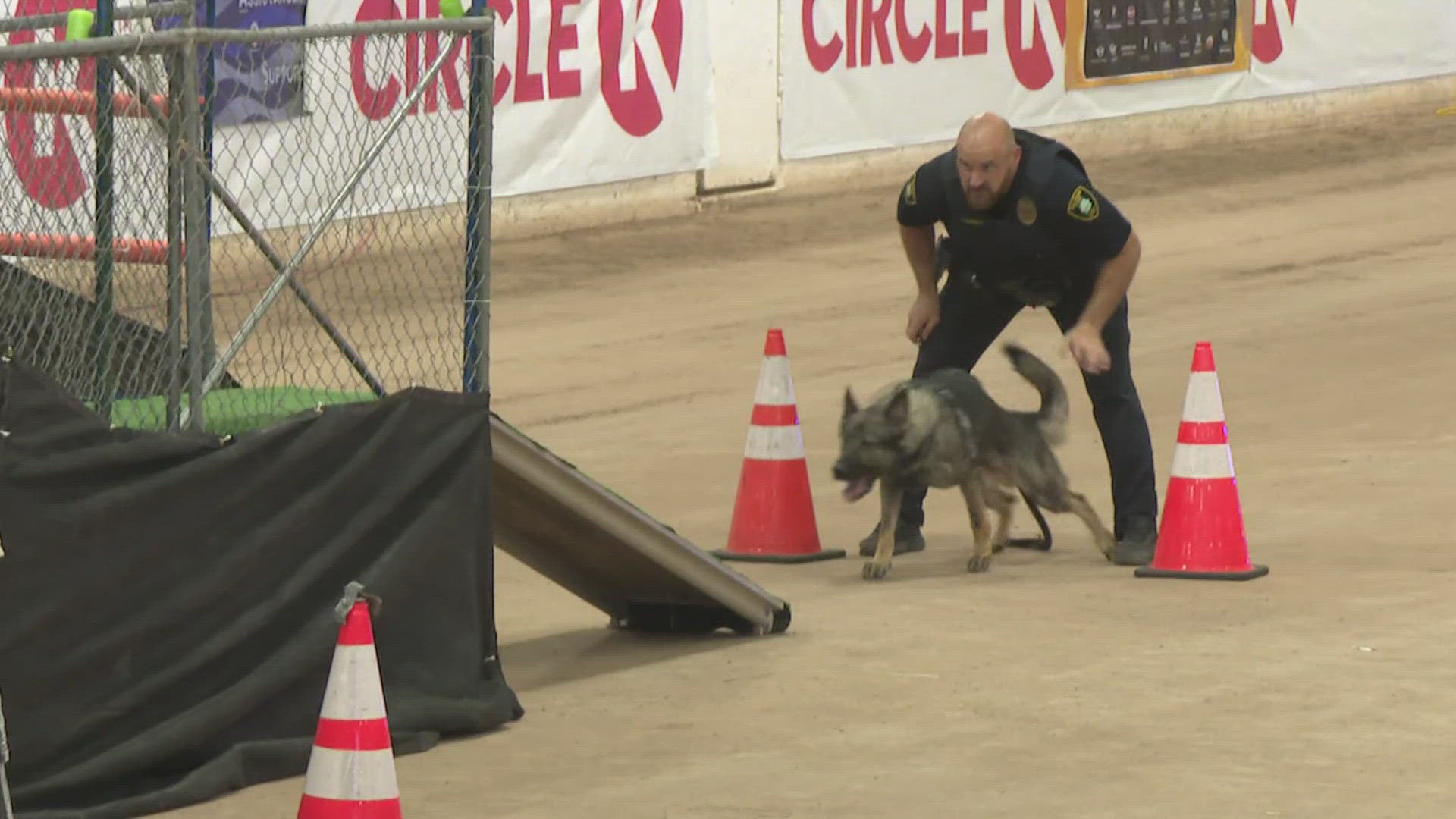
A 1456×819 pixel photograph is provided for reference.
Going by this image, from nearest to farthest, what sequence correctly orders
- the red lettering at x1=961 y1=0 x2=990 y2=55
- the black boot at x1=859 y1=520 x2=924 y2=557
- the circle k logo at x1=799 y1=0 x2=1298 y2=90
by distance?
the black boot at x1=859 y1=520 x2=924 y2=557
the circle k logo at x1=799 y1=0 x2=1298 y2=90
the red lettering at x1=961 y1=0 x2=990 y2=55

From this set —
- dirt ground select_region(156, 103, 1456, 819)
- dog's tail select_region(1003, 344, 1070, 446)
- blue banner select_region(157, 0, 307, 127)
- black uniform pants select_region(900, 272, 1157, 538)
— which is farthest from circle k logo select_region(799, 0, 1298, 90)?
dog's tail select_region(1003, 344, 1070, 446)

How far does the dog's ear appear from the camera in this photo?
9.40m

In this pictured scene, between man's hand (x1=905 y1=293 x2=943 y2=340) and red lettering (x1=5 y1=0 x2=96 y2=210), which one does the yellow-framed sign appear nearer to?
man's hand (x1=905 y1=293 x2=943 y2=340)

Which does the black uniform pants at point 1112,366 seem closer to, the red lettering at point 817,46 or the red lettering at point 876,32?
the red lettering at point 817,46

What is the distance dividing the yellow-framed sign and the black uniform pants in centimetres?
1340

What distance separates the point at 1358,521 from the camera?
1050 cm

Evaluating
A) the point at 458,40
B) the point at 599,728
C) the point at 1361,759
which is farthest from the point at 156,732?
the point at 1361,759

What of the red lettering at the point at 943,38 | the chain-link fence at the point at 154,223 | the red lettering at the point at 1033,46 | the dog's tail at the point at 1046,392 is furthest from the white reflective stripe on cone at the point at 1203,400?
the red lettering at the point at 1033,46

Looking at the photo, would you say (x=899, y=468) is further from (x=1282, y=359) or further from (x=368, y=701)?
(x=1282, y=359)

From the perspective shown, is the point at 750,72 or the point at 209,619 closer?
the point at 209,619

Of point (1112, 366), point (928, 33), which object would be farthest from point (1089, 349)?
point (928, 33)

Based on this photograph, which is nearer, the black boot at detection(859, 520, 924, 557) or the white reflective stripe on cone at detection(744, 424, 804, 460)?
the white reflective stripe on cone at detection(744, 424, 804, 460)

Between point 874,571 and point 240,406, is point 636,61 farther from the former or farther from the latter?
point 240,406

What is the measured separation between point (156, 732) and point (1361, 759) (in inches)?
124
